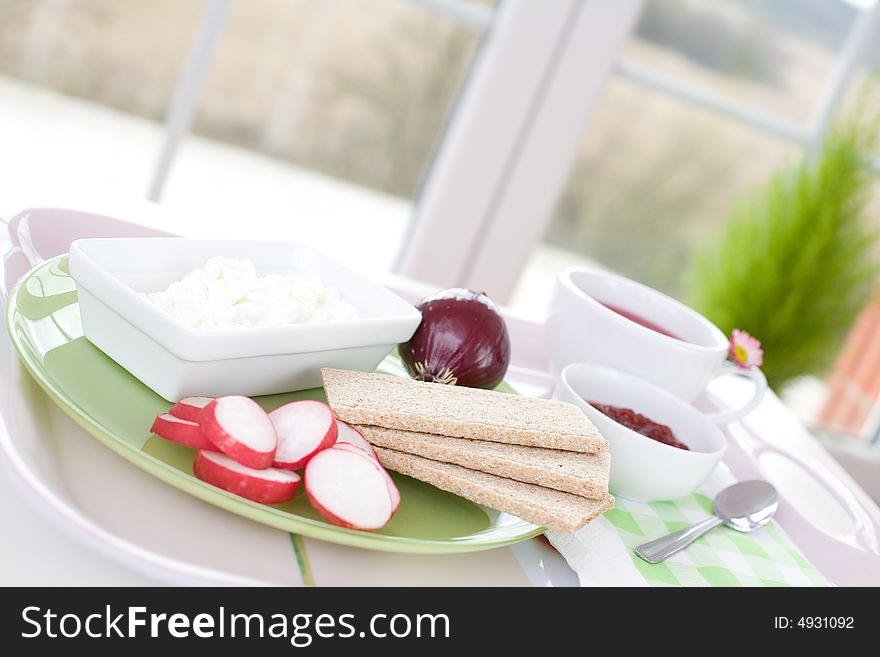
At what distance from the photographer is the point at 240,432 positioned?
614mm

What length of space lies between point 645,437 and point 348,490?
0.32m

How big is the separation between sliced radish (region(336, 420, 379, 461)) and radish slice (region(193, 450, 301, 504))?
80 millimetres

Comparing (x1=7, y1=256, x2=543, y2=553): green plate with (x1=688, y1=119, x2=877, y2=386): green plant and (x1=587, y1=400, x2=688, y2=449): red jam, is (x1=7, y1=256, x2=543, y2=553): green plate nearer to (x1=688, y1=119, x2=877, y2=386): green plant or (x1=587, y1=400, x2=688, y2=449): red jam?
(x1=587, y1=400, x2=688, y2=449): red jam

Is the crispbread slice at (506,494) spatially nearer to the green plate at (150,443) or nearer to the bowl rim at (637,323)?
the green plate at (150,443)

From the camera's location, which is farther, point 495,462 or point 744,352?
point 744,352

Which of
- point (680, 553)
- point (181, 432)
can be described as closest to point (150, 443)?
point (181, 432)

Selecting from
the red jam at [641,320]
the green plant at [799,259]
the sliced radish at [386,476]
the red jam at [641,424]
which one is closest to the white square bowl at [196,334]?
the sliced radish at [386,476]

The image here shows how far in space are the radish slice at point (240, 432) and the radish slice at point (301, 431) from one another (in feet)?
0.06

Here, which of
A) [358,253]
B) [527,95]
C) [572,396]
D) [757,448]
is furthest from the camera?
[358,253]

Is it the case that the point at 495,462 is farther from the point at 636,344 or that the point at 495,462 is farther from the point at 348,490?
the point at 636,344

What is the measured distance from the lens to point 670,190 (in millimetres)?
2695

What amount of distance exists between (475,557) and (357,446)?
135 millimetres
